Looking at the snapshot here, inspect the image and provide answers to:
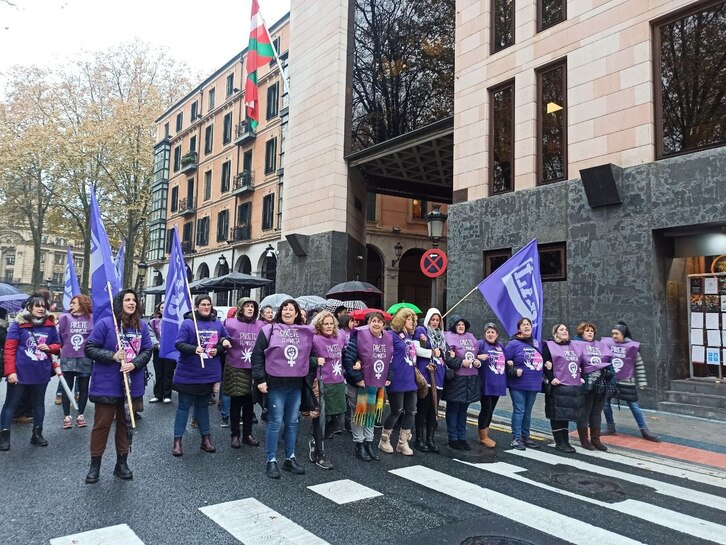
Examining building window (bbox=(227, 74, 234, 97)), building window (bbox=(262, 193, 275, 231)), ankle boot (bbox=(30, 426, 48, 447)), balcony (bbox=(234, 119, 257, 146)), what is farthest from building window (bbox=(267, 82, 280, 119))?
ankle boot (bbox=(30, 426, 48, 447))

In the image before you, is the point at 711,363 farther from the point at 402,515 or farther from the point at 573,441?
the point at 402,515

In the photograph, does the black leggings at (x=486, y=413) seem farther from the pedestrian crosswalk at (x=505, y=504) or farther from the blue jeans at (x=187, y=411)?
the blue jeans at (x=187, y=411)

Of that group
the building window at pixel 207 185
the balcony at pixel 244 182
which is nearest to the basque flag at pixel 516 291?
the balcony at pixel 244 182

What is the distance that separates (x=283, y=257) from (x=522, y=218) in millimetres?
11284

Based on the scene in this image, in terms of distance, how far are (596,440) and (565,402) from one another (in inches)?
32.6

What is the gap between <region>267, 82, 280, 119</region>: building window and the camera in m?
29.1

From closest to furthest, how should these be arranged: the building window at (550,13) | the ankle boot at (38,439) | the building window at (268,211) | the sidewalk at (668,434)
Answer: the ankle boot at (38,439) < the sidewalk at (668,434) < the building window at (550,13) < the building window at (268,211)

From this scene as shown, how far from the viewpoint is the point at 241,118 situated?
3244 centimetres

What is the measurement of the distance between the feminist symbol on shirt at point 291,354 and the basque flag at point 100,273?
2.00 metres

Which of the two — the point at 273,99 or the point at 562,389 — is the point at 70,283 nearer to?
the point at 562,389

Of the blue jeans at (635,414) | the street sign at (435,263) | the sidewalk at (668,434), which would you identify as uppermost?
the street sign at (435,263)

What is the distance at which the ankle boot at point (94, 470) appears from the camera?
5241 millimetres

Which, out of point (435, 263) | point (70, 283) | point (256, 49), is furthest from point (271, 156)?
point (70, 283)

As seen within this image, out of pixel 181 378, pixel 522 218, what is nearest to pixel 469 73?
pixel 522 218
